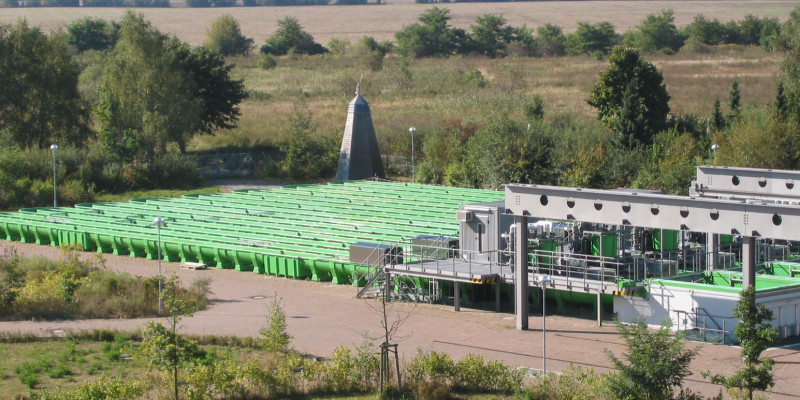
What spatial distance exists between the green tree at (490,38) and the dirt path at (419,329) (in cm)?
7079

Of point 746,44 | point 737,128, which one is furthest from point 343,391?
point 746,44

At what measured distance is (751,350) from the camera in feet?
54.0

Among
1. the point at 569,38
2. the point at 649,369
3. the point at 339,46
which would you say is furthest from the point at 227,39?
the point at 649,369

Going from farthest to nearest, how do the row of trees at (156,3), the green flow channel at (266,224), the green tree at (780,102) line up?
1. the row of trees at (156,3)
2. the green tree at (780,102)
3. the green flow channel at (266,224)

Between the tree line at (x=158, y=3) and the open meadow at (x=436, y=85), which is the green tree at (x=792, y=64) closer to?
the open meadow at (x=436, y=85)

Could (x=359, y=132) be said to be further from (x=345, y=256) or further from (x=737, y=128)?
(x=345, y=256)

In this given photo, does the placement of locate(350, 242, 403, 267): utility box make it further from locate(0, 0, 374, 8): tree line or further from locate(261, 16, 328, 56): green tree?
locate(0, 0, 374, 8): tree line

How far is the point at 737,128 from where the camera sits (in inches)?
1689

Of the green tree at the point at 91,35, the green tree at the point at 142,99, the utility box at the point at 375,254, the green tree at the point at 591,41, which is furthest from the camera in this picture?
the green tree at the point at 91,35

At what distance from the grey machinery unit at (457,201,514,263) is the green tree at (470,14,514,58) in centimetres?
7148

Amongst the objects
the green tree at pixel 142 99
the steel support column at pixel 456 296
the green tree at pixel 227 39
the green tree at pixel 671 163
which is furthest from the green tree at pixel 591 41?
the steel support column at pixel 456 296

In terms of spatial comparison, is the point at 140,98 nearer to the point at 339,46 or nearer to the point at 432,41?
the point at 432,41

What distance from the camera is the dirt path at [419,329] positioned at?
20984 mm

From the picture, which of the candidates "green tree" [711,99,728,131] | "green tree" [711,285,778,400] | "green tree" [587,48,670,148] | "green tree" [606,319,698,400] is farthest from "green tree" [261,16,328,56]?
"green tree" [606,319,698,400]
